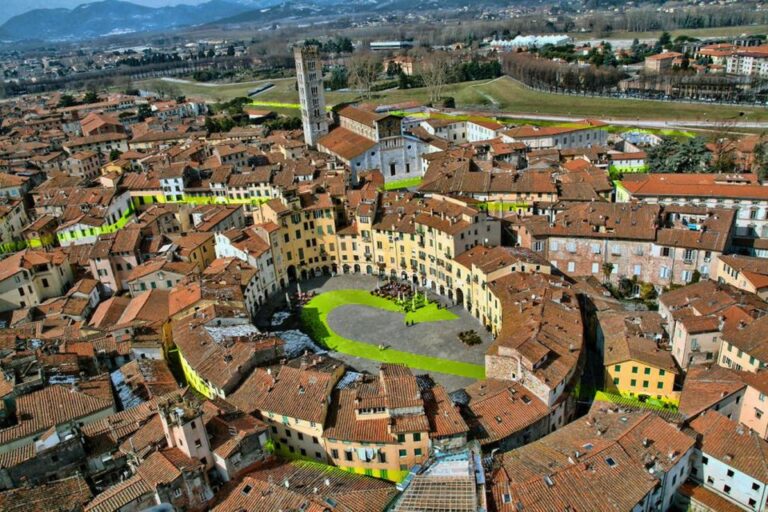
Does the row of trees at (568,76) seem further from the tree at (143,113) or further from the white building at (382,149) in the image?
the tree at (143,113)

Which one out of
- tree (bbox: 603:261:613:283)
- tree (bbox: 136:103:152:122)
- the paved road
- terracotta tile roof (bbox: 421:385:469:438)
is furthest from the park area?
tree (bbox: 136:103:152:122)

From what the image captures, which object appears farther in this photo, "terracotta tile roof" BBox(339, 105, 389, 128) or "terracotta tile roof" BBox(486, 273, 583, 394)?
"terracotta tile roof" BBox(339, 105, 389, 128)

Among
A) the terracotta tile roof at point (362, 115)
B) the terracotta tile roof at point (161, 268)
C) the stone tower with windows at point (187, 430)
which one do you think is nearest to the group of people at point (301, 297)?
the terracotta tile roof at point (161, 268)

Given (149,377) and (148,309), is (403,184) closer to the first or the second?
(148,309)

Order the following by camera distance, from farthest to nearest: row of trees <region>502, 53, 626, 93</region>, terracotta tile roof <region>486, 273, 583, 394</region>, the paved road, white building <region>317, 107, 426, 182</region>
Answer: row of trees <region>502, 53, 626, 93</region> < the paved road < white building <region>317, 107, 426, 182</region> < terracotta tile roof <region>486, 273, 583, 394</region>

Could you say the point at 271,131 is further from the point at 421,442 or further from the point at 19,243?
the point at 421,442

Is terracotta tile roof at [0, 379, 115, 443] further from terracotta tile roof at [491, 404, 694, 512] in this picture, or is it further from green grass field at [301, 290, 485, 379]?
terracotta tile roof at [491, 404, 694, 512]

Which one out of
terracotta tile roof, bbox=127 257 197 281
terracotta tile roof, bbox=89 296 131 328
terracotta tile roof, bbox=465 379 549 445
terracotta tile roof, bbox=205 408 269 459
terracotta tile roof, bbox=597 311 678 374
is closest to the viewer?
terracotta tile roof, bbox=205 408 269 459

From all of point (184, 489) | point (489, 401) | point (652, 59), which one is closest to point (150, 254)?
point (184, 489)
